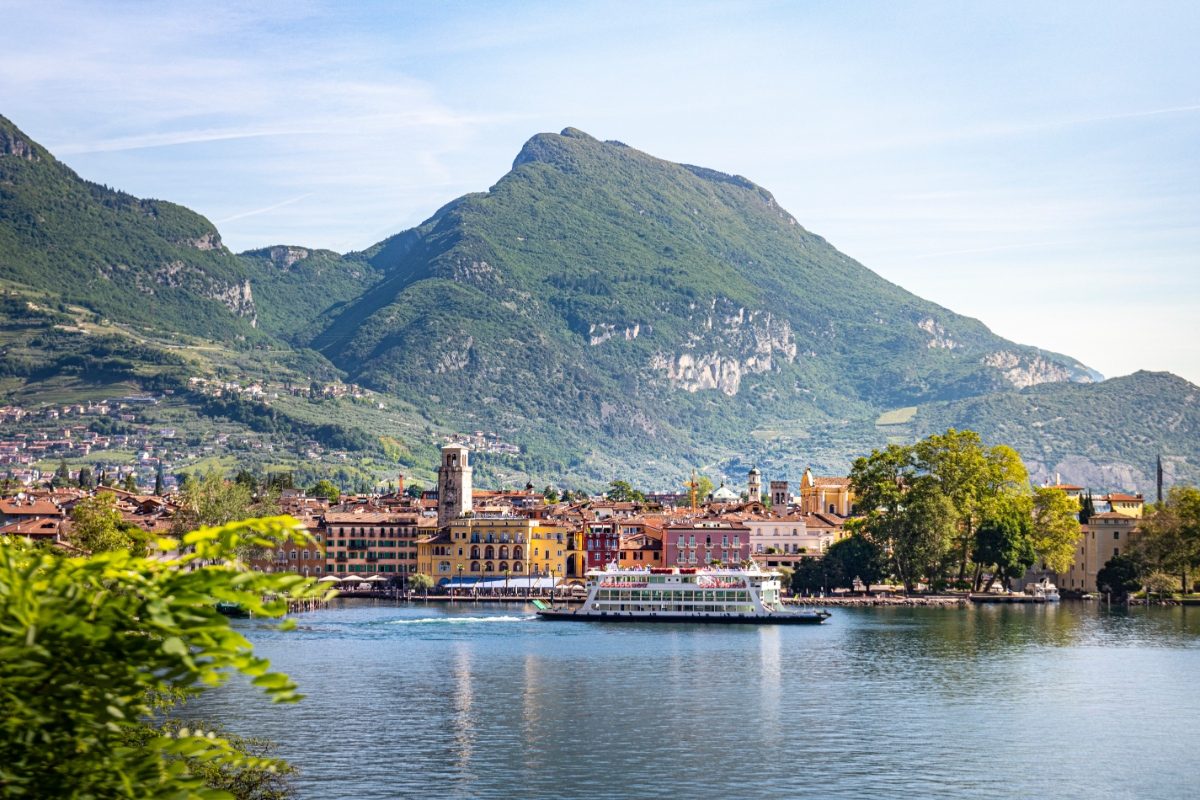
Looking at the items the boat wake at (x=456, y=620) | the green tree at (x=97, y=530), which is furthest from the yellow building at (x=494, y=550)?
the green tree at (x=97, y=530)

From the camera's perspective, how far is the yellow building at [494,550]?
17412 centimetres

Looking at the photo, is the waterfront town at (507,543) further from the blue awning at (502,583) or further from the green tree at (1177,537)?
the green tree at (1177,537)

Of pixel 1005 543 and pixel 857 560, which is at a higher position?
pixel 1005 543

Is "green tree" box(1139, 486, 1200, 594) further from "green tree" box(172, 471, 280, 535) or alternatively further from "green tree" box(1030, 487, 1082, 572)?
"green tree" box(172, 471, 280, 535)

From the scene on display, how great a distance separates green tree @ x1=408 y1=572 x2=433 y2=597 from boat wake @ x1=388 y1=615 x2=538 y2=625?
32324mm

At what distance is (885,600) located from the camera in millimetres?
158250

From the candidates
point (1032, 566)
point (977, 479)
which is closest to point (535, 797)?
point (977, 479)

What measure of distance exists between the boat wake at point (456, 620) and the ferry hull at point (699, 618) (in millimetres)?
2689

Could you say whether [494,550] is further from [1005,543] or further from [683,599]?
[1005,543]

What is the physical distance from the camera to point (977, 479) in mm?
166000

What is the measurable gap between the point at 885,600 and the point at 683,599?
27.0 metres

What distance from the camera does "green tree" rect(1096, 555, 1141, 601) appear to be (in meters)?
161

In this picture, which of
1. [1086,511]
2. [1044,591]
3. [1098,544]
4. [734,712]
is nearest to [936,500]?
[1044,591]

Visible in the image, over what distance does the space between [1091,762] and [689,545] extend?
113m
